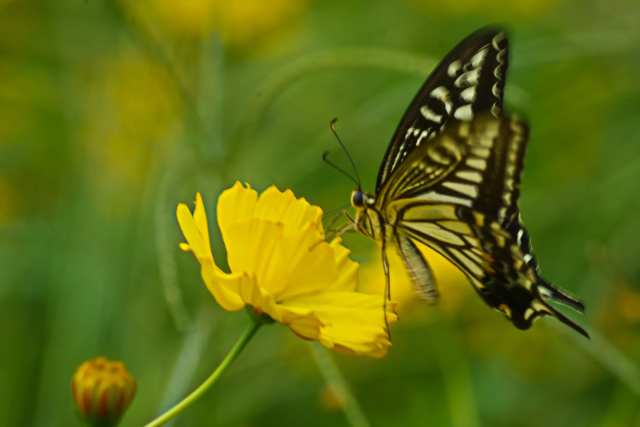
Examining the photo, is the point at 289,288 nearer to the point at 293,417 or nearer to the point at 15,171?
the point at 293,417

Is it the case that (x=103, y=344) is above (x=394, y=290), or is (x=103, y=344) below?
above

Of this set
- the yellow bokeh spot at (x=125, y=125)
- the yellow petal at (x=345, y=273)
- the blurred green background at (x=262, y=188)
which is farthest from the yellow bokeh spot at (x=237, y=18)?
the yellow petal at (x=345, y=273)

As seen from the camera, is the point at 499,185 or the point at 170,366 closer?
the point at 499,185

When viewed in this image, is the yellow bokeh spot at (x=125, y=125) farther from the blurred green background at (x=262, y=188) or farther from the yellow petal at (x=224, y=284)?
the yellow petal at (x=224, y=284)

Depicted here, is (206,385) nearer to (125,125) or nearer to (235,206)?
(235,206)

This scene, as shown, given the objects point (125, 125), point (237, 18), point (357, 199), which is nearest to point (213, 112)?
point (357, 199)


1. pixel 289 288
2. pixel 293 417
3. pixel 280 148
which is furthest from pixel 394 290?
pixel 289 288

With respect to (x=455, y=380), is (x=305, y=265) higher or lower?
higher
